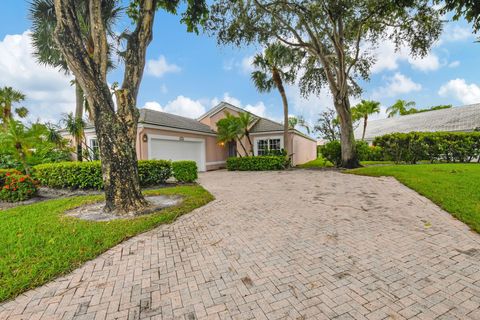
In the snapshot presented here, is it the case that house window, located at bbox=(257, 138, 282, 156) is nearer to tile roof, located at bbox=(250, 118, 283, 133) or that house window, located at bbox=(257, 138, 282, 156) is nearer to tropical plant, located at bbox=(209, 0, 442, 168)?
tile roof, located at bbox=(250, 118, 283, 133)

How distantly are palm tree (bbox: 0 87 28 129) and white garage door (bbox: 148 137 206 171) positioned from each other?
8.71 meters

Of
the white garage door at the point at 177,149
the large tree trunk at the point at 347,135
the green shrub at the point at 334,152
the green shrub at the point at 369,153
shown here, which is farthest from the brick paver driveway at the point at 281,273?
the green shrub at the point at 369,153

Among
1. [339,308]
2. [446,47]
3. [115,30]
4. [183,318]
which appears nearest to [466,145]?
[446,47]

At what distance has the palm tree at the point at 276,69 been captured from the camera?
14.1 m

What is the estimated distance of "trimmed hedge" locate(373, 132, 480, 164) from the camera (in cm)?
1273

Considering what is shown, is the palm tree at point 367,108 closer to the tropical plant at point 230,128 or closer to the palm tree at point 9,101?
the tropical plant at point 230,128

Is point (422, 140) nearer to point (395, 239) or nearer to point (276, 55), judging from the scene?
point (276, 55)

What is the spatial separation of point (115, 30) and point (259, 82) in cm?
959

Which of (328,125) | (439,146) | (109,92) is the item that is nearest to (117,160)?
(109,92)

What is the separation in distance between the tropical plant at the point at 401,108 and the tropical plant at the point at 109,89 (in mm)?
39613

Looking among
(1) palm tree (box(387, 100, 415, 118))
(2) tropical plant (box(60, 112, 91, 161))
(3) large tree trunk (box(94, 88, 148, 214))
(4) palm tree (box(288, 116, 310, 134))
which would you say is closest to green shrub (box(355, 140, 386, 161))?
(3) large tree trunk (box(94, 88, 148, 214))

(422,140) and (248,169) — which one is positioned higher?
(422,140)

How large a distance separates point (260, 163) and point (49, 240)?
12551 mm

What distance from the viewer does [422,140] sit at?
12938mm
